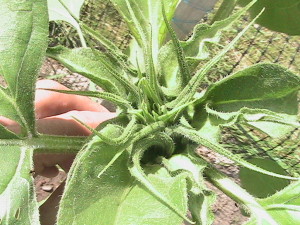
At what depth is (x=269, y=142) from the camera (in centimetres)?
157

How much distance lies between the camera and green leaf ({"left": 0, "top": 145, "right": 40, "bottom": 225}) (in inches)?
24.4

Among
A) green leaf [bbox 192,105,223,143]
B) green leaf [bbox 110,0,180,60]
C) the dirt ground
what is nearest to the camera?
green leaf [bbox 192,105,223,143]

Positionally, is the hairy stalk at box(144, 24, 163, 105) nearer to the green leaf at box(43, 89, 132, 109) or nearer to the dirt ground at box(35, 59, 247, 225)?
the green leaf at box(43, 89, 132, 109)

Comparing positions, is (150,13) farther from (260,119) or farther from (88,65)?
(260,119)

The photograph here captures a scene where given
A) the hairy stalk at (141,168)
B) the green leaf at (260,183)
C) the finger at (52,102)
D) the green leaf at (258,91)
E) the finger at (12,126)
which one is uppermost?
the green leaf at (258,91)

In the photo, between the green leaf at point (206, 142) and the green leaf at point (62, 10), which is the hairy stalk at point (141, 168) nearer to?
the green leaf at point (206, 142)

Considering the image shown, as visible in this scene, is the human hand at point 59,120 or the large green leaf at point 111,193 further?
the human hand at point 59,120

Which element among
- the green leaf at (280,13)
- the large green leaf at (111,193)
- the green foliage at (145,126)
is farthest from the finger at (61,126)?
the green leaf at (280,13)

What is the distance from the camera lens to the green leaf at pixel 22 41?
639 millimetres

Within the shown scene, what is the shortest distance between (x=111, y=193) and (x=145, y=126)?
9cm

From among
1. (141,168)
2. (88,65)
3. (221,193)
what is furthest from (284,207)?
(221,193)

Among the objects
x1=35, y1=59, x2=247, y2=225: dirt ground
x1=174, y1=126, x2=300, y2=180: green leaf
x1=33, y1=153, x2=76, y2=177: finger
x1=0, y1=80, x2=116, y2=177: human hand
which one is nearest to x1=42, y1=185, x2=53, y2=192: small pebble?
x1=35, y1=59, x2=247, y2=225: dirt ground

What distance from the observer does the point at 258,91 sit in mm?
674

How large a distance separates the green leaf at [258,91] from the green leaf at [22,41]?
0.22m
